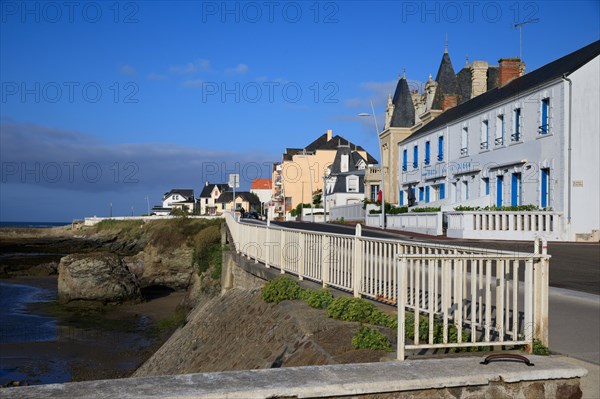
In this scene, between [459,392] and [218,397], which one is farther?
[459,392]

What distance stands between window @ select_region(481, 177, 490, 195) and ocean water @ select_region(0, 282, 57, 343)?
A: 23.7 meters

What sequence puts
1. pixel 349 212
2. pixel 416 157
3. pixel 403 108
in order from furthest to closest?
pixel 349 212 → pixel 403 108 → pixel 416 157

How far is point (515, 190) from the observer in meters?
30.7

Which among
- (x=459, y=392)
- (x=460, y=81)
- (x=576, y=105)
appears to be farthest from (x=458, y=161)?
(x=459, y=392)

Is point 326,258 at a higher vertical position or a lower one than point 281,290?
higher

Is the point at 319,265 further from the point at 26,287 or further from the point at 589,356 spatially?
the point at 26,287

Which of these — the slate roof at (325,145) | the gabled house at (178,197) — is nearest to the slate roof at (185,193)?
the gabled house at (178,197)

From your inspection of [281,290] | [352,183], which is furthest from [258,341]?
[352,183]

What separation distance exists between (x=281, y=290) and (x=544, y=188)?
2104 cm

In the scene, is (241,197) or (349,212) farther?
(241,197)

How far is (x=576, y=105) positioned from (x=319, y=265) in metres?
20.1

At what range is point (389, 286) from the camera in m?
8.56

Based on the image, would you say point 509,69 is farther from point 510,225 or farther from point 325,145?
point 325,145

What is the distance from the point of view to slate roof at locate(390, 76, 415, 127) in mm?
56469
